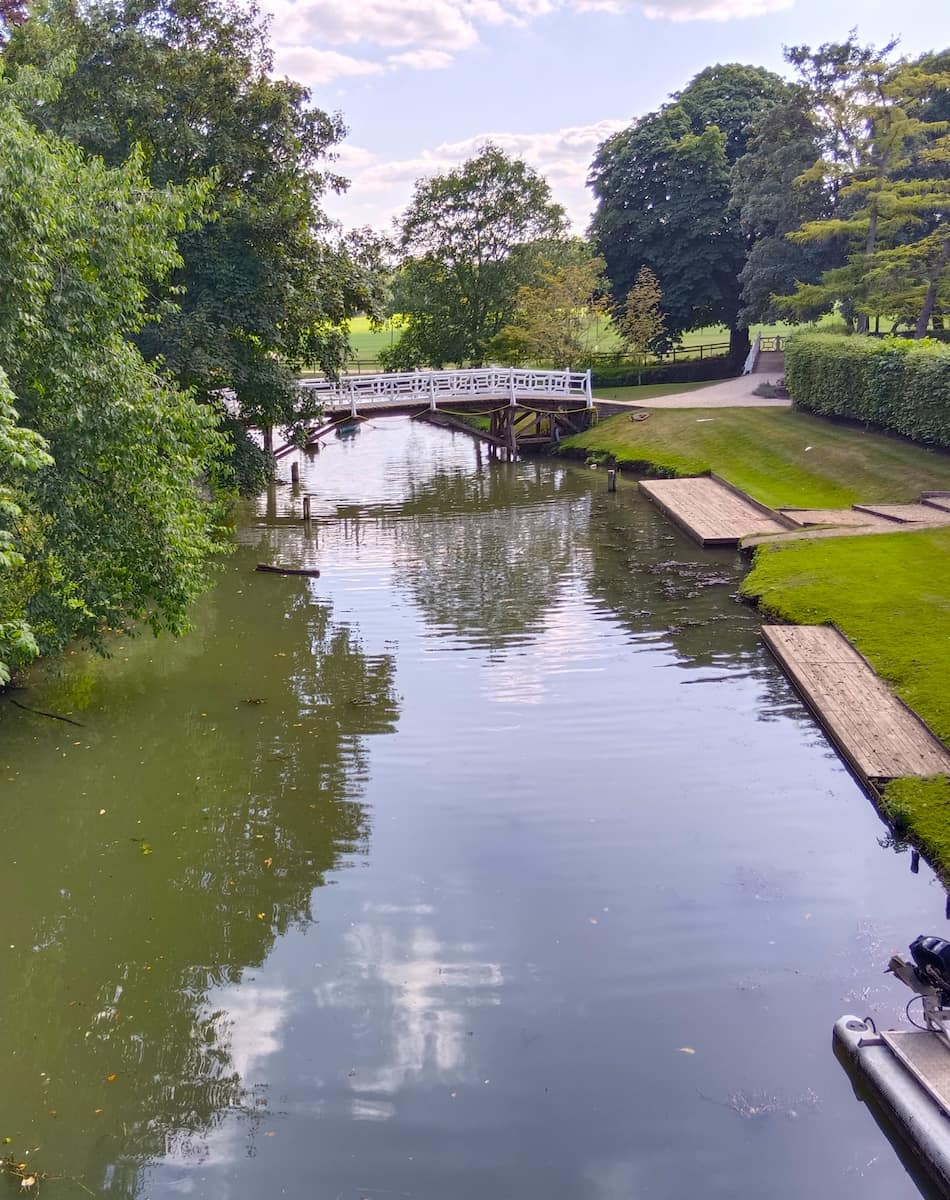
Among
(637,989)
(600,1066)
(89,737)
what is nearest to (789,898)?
(637,989)

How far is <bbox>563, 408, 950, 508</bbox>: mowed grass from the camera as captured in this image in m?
26.5

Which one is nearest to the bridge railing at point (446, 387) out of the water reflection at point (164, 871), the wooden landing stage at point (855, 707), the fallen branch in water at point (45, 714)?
the water reflection at point (164, 871)

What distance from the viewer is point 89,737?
13.4 meters

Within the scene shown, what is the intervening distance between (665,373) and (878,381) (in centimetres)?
2198

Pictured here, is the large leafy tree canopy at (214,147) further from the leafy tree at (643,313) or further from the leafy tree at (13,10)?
the leafy tree at (643,313)

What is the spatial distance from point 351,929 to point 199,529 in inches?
281

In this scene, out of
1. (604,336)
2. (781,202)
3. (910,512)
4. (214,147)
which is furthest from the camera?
(604,336)

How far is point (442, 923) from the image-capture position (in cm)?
910

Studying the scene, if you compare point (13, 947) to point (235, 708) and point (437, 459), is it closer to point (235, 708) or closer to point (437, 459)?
point (235, 708)

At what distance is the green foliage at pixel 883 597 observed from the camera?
13.8 meters

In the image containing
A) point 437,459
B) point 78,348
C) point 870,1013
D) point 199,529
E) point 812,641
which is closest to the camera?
point 870,1013

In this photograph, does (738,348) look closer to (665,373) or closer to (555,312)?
(665,373)

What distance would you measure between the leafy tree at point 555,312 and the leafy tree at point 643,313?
1.41m

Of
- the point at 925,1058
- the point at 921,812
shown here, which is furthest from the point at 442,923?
the point at 921,812
